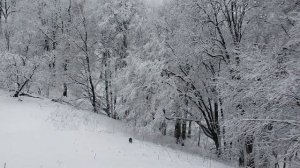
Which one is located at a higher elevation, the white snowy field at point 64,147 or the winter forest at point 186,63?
the winter forest at point 186,63

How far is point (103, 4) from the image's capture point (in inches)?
874

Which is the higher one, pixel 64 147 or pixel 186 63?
pixel 186 63

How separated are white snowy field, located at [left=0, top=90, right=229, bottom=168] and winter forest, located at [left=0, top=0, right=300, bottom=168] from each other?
2.98 meters

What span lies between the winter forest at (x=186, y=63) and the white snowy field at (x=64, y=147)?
9.79 ft

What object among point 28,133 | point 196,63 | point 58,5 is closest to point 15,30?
point 58,5

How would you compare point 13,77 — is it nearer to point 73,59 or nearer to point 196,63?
point 73,59

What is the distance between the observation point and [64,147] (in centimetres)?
1037

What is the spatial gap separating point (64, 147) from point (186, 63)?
8990 mm

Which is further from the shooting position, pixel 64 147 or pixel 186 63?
pixel 186 63

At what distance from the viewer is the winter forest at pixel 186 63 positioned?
29.1 feet

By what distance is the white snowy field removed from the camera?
28.5 ft

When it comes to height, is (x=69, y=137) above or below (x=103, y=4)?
below

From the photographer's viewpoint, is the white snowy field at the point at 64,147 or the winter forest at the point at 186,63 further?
the winter forest at the point at 186,63

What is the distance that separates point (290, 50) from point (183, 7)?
27.1 ft
